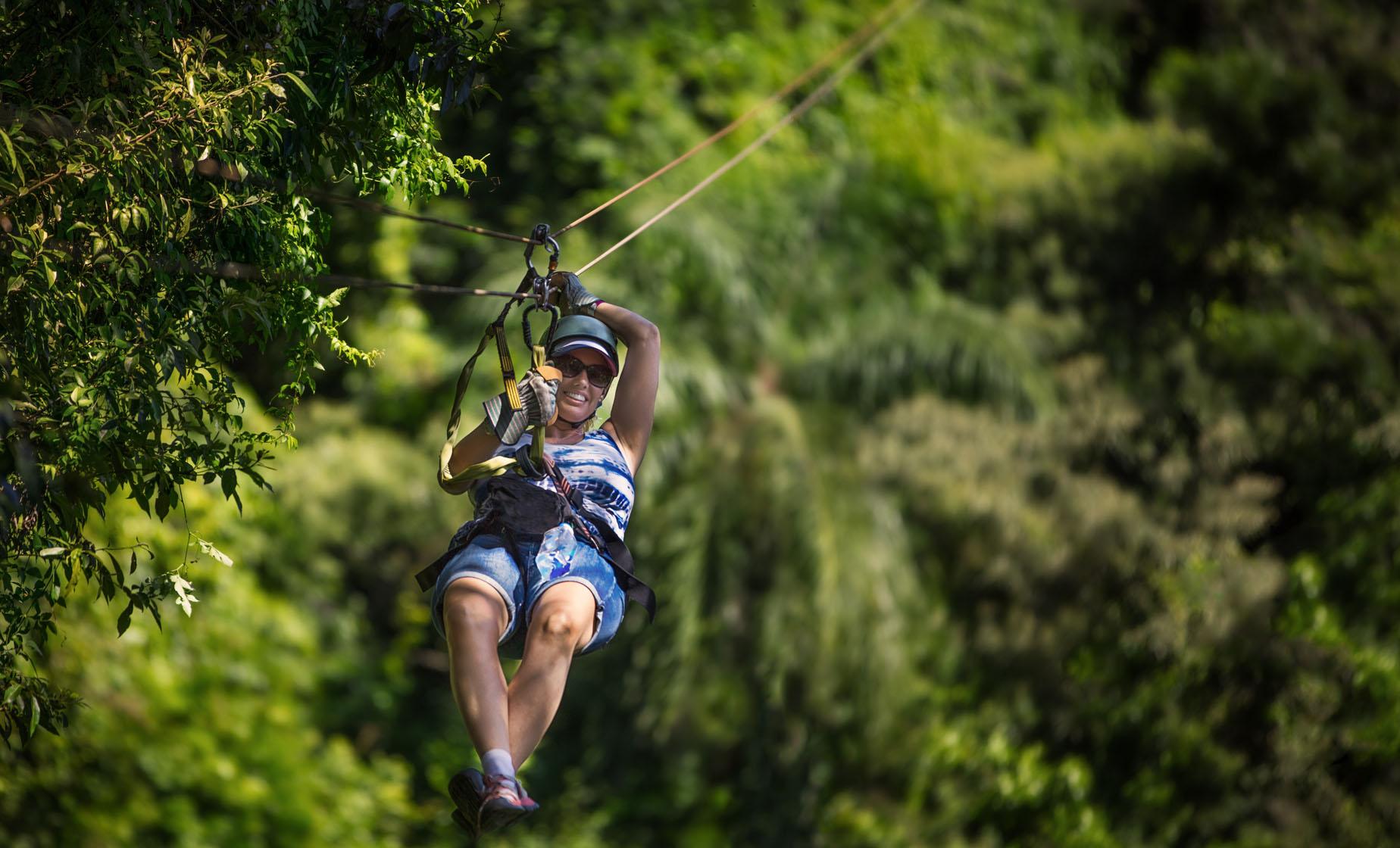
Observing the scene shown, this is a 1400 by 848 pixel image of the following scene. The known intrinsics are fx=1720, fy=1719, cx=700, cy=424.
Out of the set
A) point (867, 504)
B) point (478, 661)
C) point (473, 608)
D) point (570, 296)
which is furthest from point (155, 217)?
point (867, 504)

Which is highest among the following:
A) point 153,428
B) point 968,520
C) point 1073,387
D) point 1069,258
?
point 1069,258

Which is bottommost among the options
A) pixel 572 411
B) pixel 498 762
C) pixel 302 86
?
pixel 498 762

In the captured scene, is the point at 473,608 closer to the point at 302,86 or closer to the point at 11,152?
the point at 302,86

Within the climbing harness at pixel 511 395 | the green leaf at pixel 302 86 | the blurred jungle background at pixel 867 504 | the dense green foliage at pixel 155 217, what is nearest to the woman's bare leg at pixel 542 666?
the climbing harness at pixel 511 395

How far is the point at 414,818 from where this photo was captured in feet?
43.6

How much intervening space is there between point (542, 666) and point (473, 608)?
24 cm

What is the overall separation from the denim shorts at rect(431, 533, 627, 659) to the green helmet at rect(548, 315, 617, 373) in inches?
22.7

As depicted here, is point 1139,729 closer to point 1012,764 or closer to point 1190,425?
point 1012,764

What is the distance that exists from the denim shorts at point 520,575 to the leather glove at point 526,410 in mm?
294

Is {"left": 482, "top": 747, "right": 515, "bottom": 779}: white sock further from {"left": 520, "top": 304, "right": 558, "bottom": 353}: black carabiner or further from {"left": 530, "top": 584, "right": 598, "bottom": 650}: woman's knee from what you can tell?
{"left": 520, "top": 304, "right": 558, "bottom": 353}: black carabiner

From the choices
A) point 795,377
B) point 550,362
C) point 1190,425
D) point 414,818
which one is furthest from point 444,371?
point 550,362

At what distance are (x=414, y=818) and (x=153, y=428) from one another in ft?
29.6

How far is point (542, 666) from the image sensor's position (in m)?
4.59

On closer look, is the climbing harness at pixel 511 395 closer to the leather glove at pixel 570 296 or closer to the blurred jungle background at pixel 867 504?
the leather glove at pixel 570 296
